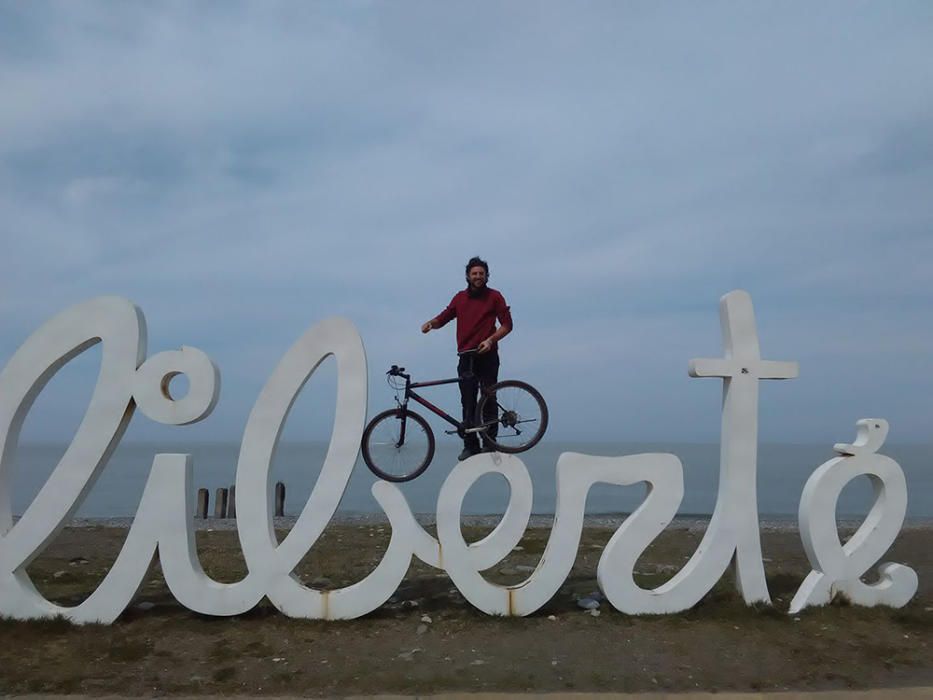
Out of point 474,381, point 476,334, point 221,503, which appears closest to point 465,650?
point 474,381

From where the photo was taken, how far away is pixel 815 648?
7.31 meters

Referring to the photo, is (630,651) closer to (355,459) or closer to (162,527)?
(355,459)

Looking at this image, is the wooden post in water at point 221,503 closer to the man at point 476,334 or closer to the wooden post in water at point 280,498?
the wooden post in water at point 280,498

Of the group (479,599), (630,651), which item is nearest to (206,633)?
(479,599)

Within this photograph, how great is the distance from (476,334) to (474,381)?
20.9 inches

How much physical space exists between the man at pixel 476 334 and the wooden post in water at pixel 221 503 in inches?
621

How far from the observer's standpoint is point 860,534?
8.76 m

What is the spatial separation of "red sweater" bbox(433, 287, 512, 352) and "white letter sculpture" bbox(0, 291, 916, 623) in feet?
4.25

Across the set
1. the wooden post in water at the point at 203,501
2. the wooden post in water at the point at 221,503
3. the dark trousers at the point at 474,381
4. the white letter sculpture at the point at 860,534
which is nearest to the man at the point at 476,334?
the dark trousers at the point at 474,381

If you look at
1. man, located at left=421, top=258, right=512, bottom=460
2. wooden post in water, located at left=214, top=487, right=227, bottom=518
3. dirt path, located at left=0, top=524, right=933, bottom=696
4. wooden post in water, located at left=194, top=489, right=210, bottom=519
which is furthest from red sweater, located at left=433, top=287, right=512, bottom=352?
wooden post in water, located at left=194, top=489, right=210, bottom=519

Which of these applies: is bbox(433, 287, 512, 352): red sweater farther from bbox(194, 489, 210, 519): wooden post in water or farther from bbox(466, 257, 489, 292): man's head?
bbox(194, 489, 210, 519): wooden post in water

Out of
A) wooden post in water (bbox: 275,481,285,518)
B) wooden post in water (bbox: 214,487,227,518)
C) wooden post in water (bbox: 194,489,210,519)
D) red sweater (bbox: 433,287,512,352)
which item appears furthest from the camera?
wooden post in water (bbox: 275,481,285,518)

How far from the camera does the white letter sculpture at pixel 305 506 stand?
7.91m

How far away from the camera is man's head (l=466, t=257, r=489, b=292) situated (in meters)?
8.93
